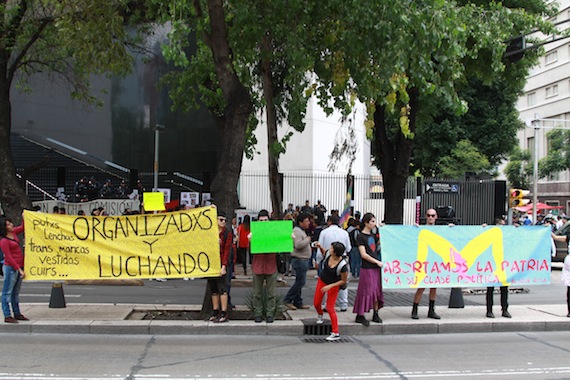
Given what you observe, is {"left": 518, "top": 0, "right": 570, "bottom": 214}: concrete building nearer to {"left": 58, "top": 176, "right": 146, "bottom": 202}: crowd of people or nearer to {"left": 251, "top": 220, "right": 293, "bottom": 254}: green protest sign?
{"left": 58, "top": 176, "right": 146, "bottom": 202}: crowd of people

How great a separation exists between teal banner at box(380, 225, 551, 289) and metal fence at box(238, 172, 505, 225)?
1388 cm

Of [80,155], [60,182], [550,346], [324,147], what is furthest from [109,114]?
[550,346]

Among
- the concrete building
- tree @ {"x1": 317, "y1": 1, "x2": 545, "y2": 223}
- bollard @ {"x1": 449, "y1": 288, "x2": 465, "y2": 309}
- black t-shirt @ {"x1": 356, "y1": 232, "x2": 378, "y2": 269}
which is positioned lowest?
bollard @ {"x1": 449, "y1": 288, "x2": 465, "y2": 309}

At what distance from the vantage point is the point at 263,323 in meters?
9.39

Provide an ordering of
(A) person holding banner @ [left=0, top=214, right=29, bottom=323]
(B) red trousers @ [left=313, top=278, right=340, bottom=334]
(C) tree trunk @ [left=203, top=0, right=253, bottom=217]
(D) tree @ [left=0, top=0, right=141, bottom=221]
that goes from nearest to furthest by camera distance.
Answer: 1. (B) red trousers @ [left=313, top=278, right=340, bottom=334]
2. (A) person holding banner @ [left=0, top=214, right=29, bottom=323]
3. (C) tree trunk @ [left=203, top=0, right=253, bottom=217]
4. (D) tree @ [left=0, top=0, right=141, bottom=221]

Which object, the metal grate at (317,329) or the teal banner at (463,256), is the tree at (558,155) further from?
the metal grate at (317,329)

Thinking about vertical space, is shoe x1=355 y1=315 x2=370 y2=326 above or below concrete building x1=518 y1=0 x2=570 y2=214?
below

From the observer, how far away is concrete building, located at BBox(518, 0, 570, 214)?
55.3m

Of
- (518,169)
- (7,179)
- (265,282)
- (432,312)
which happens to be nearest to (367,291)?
(432,312)

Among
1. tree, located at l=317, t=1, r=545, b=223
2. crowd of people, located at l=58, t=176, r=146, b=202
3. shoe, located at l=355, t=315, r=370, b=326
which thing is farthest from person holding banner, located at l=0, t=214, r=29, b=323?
crowd of people, located at l=58, t=176, r=146, b=202

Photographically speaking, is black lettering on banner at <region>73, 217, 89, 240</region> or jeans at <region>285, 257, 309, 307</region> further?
jeans at <region>285, 257, 309, 307</region>

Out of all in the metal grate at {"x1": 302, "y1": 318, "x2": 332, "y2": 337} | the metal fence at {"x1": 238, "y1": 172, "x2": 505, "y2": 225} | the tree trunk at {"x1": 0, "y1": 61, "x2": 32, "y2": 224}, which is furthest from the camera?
the metal fence at {"x1": 238, "y1": 172, "x2": 505, "y2": 225}

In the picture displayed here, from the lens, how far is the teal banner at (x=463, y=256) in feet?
33.1

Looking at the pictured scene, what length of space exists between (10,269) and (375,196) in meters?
19.2
